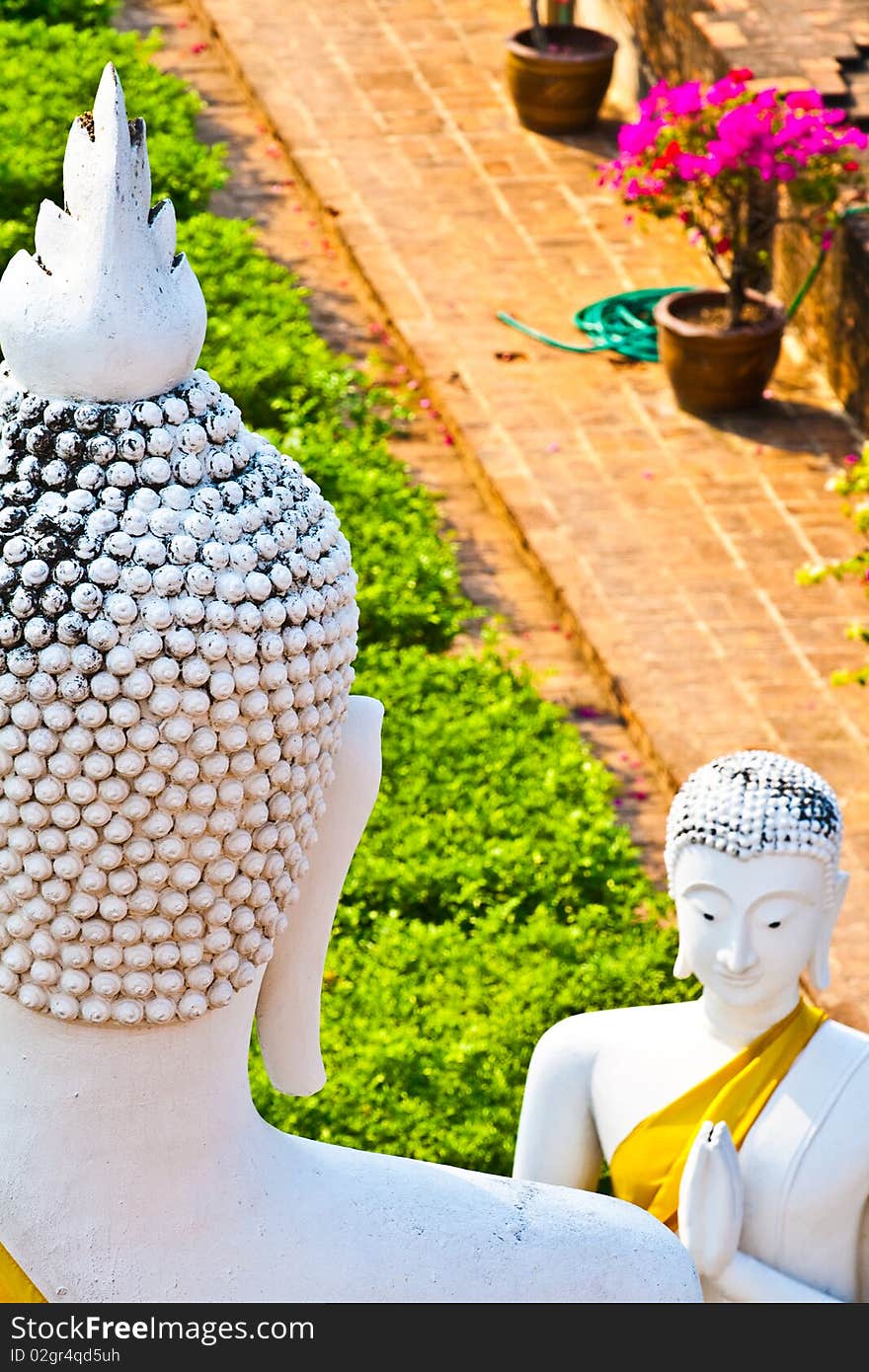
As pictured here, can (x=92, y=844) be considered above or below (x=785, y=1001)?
above

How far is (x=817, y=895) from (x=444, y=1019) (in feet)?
9.06

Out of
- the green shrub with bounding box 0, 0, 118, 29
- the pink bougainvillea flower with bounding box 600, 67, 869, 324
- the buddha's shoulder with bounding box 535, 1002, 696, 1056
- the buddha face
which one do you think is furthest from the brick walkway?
the buddha face

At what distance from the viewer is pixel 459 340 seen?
11.2m

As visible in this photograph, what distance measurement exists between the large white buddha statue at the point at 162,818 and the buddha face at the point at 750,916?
59.2 inches

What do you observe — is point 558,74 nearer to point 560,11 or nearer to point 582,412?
point 560,11

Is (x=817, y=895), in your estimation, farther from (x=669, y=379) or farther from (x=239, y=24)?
(x=239, y=24)

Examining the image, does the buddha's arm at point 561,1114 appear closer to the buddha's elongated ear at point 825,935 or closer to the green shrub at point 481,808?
the buddha's elongated ear at point 825,935

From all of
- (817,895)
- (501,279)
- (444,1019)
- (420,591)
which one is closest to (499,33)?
(501,279)

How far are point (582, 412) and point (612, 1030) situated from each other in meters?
6.50

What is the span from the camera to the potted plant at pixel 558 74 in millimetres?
12938

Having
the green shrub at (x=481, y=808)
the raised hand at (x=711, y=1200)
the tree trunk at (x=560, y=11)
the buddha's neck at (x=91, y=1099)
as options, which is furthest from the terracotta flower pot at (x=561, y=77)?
the buddha's neck at (x=91, y=1099)

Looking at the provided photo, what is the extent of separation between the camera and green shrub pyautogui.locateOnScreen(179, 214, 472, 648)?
9188mm

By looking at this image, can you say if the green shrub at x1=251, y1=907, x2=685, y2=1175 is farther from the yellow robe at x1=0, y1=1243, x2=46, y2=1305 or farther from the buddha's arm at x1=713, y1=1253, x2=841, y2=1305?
the yellow robe at x1=0, y1=1243, x2=46, y2=1305

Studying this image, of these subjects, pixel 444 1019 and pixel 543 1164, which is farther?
pixel 444 1019
